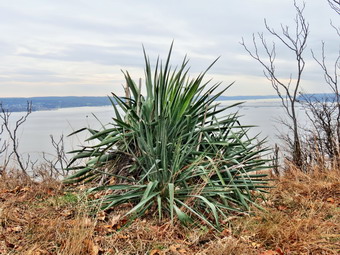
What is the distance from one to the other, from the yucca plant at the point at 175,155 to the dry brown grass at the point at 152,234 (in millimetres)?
221

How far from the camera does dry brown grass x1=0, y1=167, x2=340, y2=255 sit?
3.12m

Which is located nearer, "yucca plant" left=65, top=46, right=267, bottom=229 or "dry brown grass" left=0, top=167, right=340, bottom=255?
"dry brown grass" left=0, top=167, right=340, bottom=255

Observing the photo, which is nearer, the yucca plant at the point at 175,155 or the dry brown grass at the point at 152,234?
the dry brown grass at the point at 152,234

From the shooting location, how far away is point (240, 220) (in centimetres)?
390

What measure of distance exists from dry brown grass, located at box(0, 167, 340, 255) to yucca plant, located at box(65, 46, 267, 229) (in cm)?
22

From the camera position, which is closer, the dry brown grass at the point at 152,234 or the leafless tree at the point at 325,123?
the dry brown grass at the point at 152,234

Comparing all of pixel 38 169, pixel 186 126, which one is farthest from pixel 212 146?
pixel 38 169

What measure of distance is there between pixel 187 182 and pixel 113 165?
0.95 metres

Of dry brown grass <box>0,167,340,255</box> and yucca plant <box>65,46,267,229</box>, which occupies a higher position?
yucca plant <box>65,46,267,229</box>

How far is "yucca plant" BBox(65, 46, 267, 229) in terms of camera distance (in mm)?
Result: 3902

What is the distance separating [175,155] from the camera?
400 cm

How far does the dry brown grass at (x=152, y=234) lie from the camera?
3.12 m

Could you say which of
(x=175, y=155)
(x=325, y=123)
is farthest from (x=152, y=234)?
(x=325, y=123)

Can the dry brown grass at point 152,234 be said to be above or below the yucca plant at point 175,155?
below
